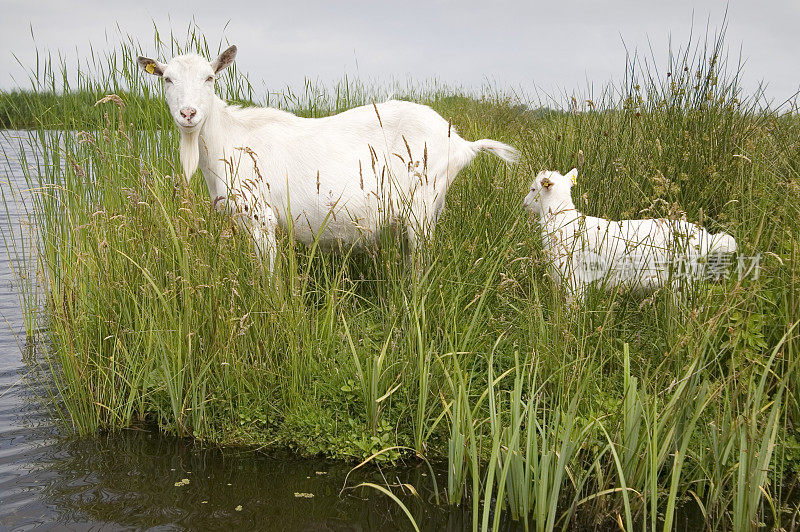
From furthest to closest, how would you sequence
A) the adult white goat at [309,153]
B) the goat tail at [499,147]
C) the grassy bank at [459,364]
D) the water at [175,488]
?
the goat tail at [499,147], the adult white goat at [309,153], the water at [175,488], the grassy bank at [459,364]

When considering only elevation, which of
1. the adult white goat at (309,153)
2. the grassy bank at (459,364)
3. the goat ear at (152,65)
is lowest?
the grassy bank at (459,364)

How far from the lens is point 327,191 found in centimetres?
468

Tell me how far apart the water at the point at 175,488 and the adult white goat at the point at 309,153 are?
1.56 m

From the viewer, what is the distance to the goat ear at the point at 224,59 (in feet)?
15.0

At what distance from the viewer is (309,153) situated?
15.6 feet

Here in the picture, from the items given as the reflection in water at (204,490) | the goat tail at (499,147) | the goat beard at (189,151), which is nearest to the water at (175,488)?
→ the reflection in water at (204,490)

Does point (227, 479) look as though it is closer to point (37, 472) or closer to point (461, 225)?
point (37, 472)

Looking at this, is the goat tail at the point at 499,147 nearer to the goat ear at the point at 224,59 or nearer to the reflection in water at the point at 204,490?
the goat ear at the point at 224,59

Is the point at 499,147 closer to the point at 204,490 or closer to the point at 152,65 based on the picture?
the point at 152,65

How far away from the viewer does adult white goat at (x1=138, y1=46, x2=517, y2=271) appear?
175 inches

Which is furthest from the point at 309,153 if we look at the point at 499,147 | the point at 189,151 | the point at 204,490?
the point at 204,490

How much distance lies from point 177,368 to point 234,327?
46cm

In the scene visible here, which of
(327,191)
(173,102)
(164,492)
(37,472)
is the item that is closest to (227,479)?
(164,492)

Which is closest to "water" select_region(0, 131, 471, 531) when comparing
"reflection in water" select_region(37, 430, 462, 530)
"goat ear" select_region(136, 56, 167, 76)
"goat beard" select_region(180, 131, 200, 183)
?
"reflection in water" select_region(37, 430, 462, 530)
